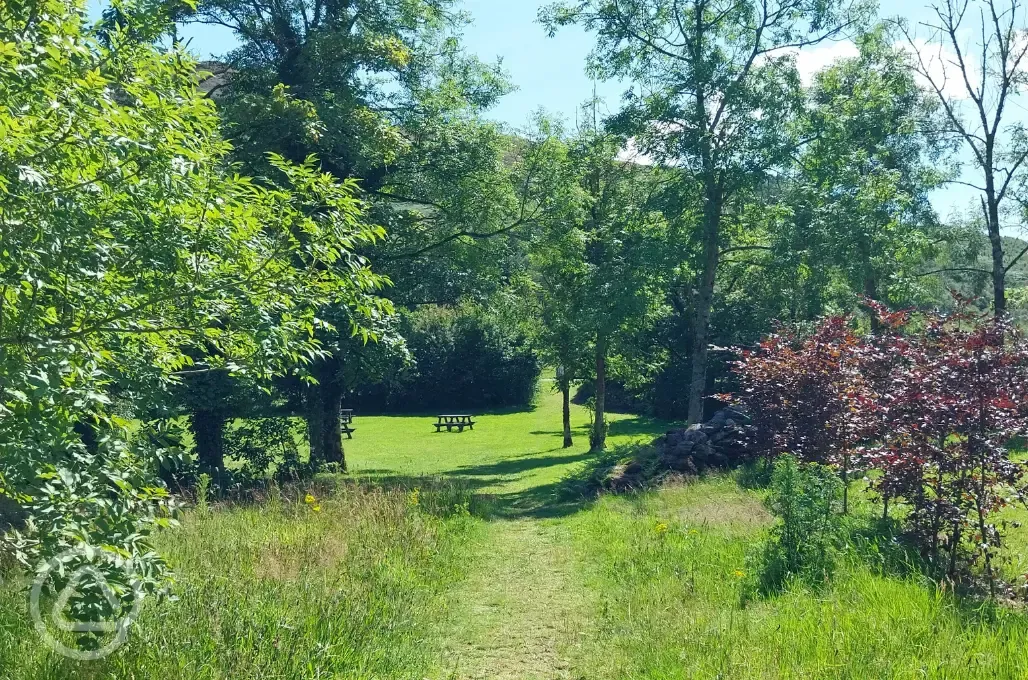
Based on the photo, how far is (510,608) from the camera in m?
7.94

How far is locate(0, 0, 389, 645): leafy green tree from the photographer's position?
14.1 feet

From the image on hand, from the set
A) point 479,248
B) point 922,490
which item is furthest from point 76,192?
point 479,248

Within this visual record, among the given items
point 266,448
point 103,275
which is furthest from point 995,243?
point 103,275

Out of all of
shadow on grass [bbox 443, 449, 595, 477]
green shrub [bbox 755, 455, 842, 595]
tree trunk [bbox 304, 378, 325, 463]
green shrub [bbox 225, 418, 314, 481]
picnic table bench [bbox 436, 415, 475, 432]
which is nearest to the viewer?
green shrub [bbox 755, 455, 842, 595]

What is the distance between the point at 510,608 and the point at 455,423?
28.0 meters

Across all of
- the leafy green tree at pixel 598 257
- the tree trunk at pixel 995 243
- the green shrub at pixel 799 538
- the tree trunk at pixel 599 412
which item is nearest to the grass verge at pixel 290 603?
the green shrub at pixel 799 538

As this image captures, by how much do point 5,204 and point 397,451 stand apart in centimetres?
2407

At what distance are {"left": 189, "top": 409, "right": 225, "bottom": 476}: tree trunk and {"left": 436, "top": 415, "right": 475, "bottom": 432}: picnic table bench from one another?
19.0 meters

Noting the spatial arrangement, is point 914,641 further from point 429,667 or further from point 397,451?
point 397,451

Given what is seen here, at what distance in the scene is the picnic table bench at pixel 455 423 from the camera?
3516 centimetres

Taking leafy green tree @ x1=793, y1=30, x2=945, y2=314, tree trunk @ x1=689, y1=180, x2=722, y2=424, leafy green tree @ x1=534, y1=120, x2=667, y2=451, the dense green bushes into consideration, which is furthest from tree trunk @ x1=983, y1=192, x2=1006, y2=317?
the dense green bushes

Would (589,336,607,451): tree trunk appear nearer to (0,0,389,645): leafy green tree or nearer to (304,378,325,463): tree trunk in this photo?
(304,378,325,463): tree trunk

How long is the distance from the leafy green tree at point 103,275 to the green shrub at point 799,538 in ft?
14.3

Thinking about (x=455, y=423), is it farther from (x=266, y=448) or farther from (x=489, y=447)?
(x=266, y=448)
